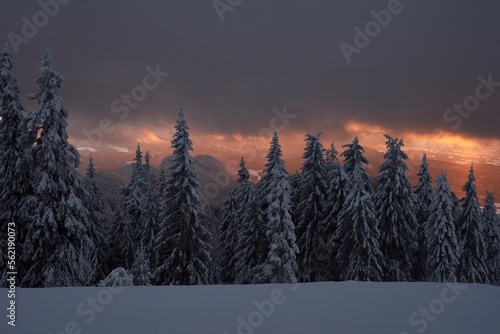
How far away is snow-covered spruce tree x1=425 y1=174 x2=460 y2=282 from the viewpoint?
26562mm

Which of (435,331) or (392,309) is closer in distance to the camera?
(435,331)

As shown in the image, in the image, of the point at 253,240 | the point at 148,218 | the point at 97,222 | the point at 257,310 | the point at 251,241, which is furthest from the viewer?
the point at 148,218

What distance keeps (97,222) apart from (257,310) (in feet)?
79.9

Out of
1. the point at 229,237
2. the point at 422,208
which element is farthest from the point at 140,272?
the point at 422,208

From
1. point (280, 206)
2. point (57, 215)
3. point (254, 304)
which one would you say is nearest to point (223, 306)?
point (254, 304)

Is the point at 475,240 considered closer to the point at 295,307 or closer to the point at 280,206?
the point at 280,206

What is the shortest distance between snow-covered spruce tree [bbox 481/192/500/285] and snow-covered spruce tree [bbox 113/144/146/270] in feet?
122

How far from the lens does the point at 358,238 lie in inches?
965

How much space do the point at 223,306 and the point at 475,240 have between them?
3215cm

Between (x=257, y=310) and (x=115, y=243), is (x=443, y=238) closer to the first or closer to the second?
(x=257, y=310)

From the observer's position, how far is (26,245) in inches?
654

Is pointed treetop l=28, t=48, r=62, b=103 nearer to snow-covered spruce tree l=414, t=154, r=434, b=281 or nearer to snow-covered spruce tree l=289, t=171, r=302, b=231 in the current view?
snow-covered spruce tree l=289, t=171, r=302, b=231

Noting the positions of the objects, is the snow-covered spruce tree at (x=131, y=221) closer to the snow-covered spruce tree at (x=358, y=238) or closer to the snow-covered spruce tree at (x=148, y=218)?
the snow-covered spruce tree at (x=148, y=218)

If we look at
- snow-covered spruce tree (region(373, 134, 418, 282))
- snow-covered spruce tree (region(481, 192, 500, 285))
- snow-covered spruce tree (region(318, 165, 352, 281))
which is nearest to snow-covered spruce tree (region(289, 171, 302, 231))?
snow-covered spruce tree (region(318, 165, 352, 281))
